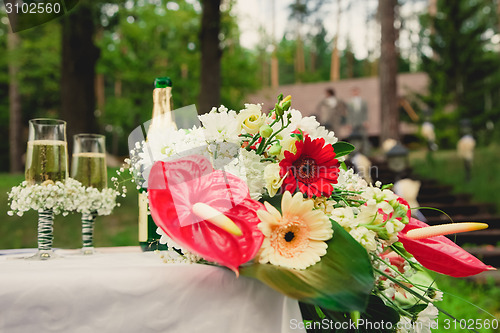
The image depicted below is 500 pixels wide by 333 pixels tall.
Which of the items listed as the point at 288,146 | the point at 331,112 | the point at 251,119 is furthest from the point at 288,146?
the point at 331,112

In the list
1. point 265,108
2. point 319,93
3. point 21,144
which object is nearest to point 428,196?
point 265,108

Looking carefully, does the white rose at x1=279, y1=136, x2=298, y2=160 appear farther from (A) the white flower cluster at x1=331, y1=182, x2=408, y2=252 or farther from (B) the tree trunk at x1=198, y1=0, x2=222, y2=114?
(B) the tree trunk at x1=198, y1=0, x2=222, y2=114

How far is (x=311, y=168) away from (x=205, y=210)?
0.27 metres

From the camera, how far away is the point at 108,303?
36.7 inches

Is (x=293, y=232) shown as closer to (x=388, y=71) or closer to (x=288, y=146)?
(x=288, y=146)

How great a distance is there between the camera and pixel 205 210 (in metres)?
0.93

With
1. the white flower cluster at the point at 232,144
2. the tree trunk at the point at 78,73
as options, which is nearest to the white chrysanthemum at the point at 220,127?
the white flower cluster at the point at 232,144

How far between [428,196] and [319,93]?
38.5 feet

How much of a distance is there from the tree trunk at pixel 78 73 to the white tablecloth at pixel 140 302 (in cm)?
625

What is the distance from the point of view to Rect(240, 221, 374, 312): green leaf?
2.72 feet

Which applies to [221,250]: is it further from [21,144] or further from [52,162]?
[21,144]

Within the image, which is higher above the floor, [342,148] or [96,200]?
[342,148]

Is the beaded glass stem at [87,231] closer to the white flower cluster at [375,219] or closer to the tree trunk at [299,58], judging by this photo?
the white flower cluster at [375,219]

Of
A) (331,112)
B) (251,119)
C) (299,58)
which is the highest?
(299,58)
